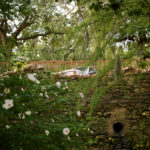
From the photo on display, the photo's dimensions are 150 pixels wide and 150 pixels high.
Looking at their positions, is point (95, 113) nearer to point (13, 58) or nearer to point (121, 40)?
point (13, 58)

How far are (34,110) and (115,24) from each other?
4.20ft

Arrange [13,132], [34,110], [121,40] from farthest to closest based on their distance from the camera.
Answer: [34,110]
[121,40]
[13,132]

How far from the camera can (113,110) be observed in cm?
354

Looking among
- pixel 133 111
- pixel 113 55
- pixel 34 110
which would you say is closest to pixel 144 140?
pixel 133 111

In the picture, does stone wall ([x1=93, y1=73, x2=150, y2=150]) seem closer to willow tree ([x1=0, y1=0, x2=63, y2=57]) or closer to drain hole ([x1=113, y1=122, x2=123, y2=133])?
drain hole ([x1=113, y1=122, x2=123, y2=133])

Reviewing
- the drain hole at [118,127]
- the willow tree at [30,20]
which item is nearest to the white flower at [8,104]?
the drain hole at [118,127]

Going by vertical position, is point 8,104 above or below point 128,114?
above

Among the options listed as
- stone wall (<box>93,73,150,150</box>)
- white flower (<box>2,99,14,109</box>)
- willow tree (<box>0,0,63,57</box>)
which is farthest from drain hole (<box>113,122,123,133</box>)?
willow tree (<box>0,0,63,57</box>)

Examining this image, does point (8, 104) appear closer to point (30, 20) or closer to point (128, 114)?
point (128, 114)

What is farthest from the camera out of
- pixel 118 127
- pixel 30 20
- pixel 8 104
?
pixel 30 20

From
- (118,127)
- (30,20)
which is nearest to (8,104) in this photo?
(118,127)

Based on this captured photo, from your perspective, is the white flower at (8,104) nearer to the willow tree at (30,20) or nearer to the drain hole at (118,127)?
the drain hole at (118,127)

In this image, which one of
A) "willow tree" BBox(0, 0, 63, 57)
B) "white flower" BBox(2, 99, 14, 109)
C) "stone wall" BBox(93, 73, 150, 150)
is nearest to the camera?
"white flower" BBox(2, 99, 14, 109)

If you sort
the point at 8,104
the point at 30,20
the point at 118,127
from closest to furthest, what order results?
the point at 8,104
the point at 118,127
the point at 30,20
